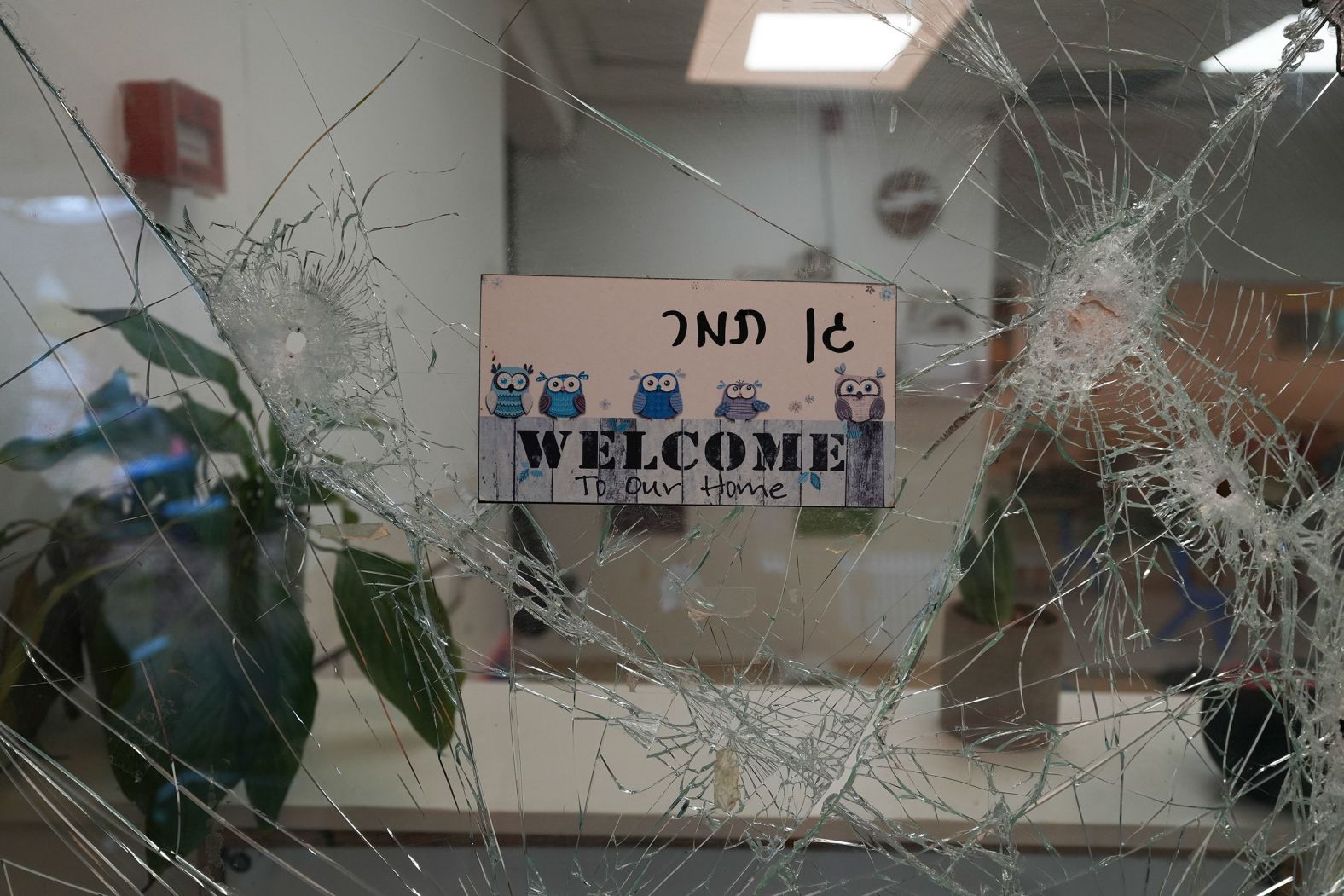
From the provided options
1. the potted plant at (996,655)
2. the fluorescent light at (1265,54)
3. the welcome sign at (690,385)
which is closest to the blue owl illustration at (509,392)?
the welcome sign at (690,385)

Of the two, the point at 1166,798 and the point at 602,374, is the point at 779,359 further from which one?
the point at 1166,798

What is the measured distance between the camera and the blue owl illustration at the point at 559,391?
70cm

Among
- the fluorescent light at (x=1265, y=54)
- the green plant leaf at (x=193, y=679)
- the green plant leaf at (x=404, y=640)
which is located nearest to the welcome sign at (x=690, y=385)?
the green plant leaf at (x=404, y=640)

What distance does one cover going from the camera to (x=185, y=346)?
0.70 meters

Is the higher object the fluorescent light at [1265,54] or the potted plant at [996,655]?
the fluorescent light at [1265,54]

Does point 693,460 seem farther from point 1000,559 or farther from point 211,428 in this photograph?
point 211,428

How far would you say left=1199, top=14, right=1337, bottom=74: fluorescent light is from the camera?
0.70 meters

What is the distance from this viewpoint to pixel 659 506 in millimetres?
711

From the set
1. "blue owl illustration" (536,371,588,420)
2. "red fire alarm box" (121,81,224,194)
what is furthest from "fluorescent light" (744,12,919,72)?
"red fire alarm box" (121,81,224,194)

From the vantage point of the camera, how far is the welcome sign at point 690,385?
2.30 ft

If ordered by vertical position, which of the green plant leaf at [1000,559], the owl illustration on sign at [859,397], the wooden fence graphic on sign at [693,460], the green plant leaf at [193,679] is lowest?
the green plant leaf at [193,679]

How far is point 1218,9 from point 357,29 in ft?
2.27

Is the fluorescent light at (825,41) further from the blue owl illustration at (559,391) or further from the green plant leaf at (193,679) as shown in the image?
the green plant leaf at (193,679)

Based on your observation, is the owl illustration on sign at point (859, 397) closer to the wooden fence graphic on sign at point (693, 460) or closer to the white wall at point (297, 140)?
the wooden fence graphic on sign at point (693, 460)
